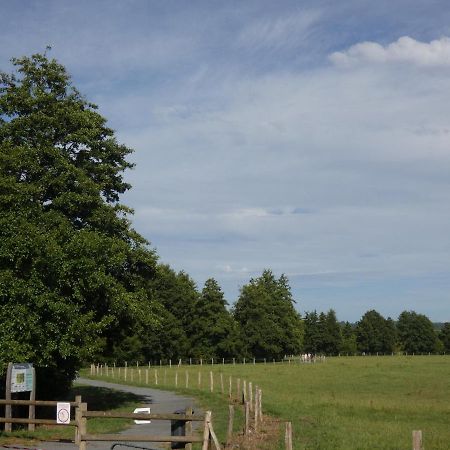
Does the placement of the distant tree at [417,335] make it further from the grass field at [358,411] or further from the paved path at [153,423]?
the paved path at [153,423]

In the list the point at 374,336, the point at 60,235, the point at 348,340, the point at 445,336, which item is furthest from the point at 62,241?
the point at 445,336

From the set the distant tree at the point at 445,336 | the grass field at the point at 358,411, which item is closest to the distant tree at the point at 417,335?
the distant tree at the point at 445,336

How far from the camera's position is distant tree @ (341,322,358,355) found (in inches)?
5394

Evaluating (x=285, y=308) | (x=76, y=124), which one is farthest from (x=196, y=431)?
(x=285, y=308)

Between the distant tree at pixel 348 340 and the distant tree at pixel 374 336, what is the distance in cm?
200

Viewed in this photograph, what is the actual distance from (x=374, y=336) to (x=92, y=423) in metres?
129

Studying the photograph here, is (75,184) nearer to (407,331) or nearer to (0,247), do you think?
(0,247)

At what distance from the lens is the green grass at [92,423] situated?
765 inches

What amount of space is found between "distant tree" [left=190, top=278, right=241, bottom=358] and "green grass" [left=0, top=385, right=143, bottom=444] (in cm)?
6032

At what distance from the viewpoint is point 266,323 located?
106 metres

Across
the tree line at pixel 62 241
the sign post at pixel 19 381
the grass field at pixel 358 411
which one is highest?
the tree line at pixel 62 241

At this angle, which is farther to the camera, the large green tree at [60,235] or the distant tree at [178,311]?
the distant tree at [178,311]

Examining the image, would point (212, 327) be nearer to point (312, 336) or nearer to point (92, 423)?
point (312, 336)

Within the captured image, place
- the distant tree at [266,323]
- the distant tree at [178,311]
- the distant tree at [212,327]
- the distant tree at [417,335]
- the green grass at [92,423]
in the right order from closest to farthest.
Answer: the green grass at [92,423], the distant tree at [178,311], the distant tree at [212,327], the distant tree at [266,323], the distant tree at [417,335]
